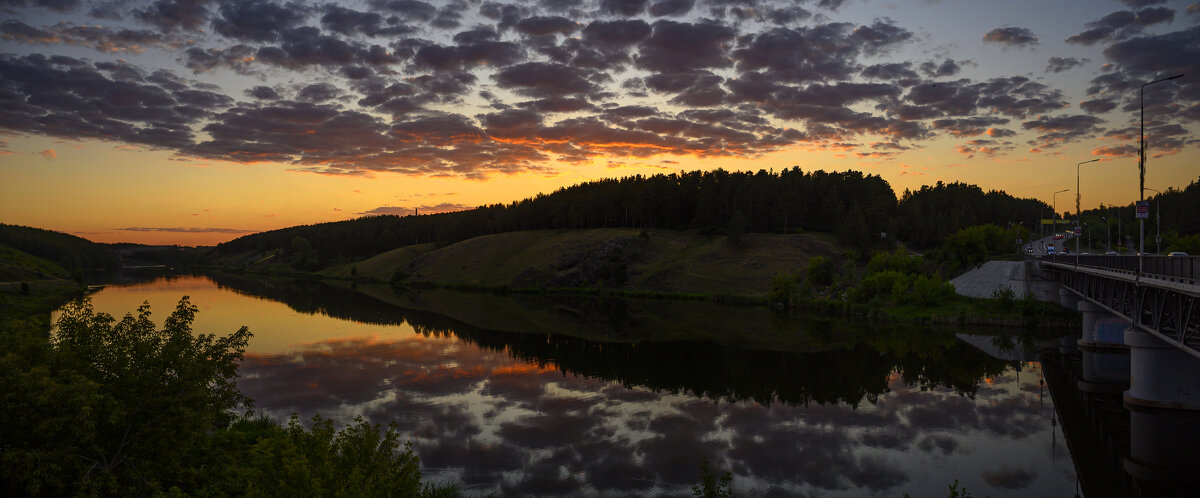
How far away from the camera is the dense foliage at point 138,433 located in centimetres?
1368

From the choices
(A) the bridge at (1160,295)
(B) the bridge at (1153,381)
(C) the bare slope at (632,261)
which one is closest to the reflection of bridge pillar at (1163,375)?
(B) the bridge at (1153,381)

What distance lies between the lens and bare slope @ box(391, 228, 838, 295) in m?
131

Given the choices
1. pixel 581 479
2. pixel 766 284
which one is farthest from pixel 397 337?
pixel 766 284

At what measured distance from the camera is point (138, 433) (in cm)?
1580

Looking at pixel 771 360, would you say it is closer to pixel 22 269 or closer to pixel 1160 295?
pixel 1160 295

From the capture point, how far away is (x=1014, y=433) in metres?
36.3

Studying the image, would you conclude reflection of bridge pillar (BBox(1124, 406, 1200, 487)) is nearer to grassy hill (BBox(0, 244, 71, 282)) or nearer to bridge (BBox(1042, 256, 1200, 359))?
bridge (BBox(1042, 256, 1200, 359))

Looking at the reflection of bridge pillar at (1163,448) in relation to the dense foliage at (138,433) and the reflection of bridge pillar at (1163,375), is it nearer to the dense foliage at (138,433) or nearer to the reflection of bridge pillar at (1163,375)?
the reflection of bridge pillar at (1163,375)

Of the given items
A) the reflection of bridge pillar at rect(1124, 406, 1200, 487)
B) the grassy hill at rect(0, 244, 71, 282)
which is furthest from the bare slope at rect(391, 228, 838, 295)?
the grassy hill at rect(0, 244, 71, 282)

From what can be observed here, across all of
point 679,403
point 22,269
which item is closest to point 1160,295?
point 679,403

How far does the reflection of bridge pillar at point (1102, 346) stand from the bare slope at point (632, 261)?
6260 centimetres

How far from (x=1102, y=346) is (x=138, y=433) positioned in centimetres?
6982

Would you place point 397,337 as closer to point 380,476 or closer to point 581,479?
point 581,479

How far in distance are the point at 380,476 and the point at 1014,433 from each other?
121 feet
